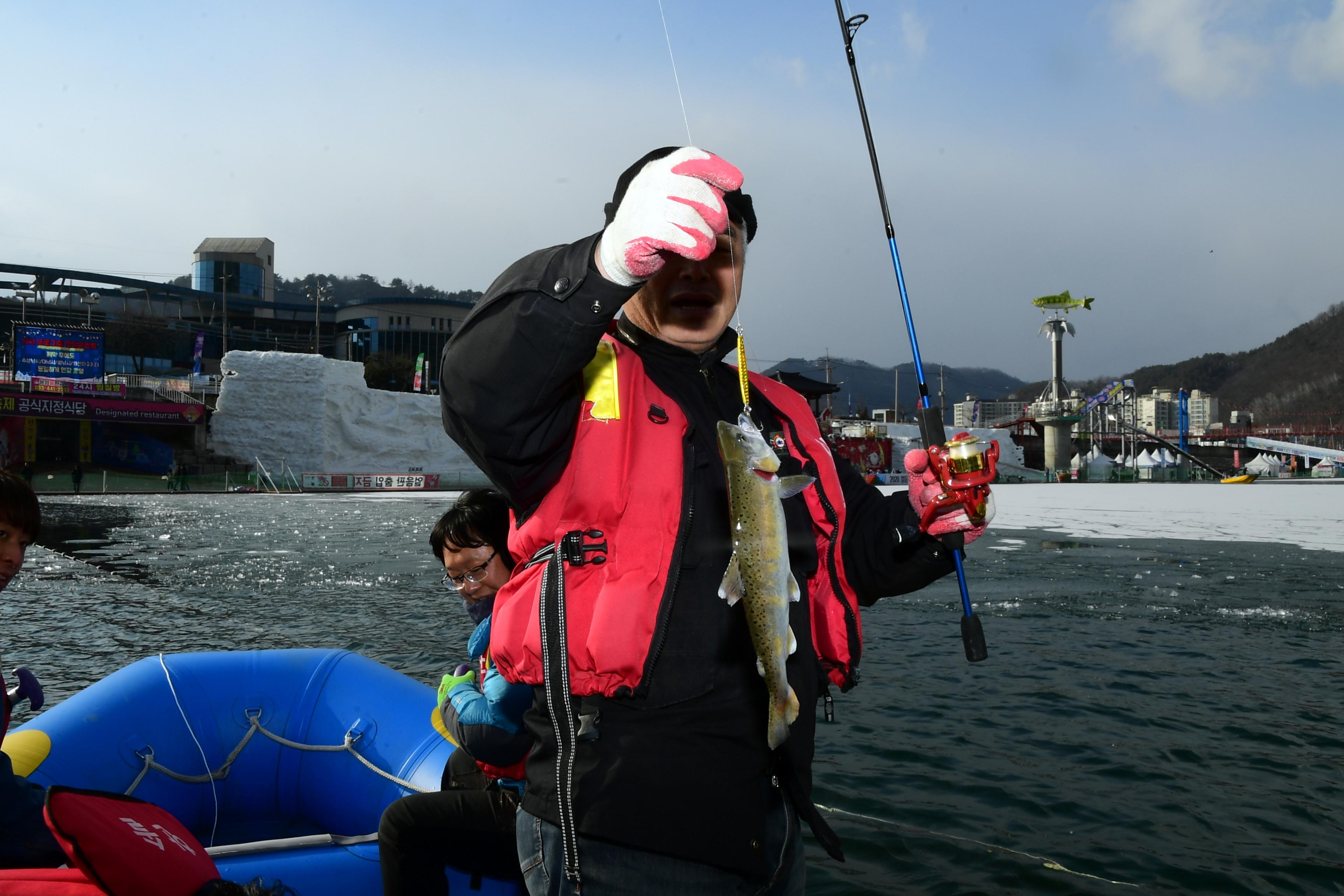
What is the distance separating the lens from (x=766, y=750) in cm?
189

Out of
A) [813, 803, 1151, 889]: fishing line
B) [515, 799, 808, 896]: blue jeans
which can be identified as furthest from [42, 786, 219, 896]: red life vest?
[813, 803, 1151, 889]: fishing line

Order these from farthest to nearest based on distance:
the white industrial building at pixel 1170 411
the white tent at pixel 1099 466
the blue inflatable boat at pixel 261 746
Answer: the white industrial building at pixel 1170 411, the white tent at pixel 1099 466, the blue inflatable boat at pixel 261 746

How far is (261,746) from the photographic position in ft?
15.1

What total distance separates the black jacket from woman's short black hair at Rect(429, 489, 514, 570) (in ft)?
6.49

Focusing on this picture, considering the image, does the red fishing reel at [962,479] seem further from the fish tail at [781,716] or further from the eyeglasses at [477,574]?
the eyeglasses at [477,574]

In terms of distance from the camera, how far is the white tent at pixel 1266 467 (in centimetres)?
6894

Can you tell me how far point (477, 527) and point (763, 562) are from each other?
7.74 feet

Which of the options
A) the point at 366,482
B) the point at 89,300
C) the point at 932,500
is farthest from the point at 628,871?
the point at 89,300

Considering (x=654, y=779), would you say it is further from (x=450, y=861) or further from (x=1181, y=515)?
(x=1181, y=515)

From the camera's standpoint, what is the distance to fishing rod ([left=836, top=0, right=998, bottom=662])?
2336 millimetres

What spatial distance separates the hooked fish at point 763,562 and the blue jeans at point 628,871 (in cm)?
28

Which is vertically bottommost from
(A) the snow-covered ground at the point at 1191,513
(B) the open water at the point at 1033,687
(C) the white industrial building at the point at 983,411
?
(B) the open water at the point at 1033,687

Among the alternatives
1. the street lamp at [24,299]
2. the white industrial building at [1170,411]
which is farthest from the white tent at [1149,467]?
the white industrial building at [1170,411]

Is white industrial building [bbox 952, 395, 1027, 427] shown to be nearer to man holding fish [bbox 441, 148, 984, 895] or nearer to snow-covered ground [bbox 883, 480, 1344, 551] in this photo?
snow-covered ground [bbox 883, 480, 1344, 551]
